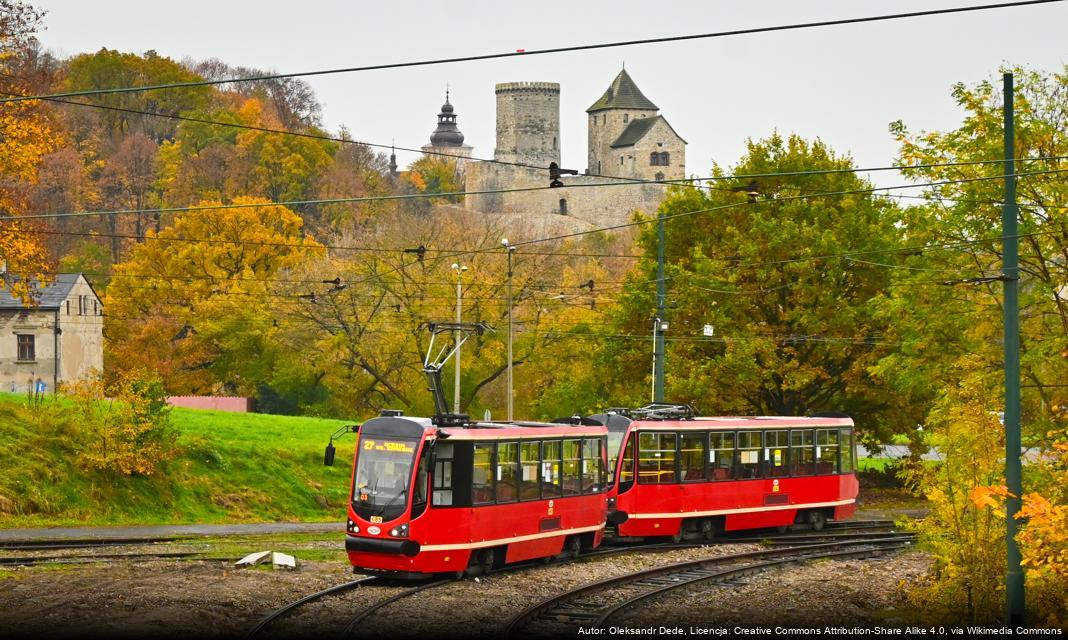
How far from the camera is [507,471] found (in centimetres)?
2420

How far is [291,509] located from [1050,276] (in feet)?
59.6

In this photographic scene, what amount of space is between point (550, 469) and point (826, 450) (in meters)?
11.0

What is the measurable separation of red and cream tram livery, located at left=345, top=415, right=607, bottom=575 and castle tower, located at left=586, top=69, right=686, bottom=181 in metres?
141

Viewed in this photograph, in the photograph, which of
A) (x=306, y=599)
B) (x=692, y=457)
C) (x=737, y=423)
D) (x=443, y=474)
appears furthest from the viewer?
(x=737, y=423)

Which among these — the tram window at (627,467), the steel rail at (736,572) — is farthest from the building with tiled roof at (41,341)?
the steel rail at (736,572)

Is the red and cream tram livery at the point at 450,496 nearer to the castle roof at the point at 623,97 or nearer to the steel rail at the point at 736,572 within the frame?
the steel rail at the point at 736,572

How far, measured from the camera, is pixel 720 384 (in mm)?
45594

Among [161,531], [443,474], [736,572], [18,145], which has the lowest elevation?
[161,531]

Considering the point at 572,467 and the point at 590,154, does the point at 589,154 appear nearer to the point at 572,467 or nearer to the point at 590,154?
the point at 590,154

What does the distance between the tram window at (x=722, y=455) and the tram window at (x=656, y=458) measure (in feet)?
3.94

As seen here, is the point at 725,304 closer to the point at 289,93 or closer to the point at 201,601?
the point at 201,601

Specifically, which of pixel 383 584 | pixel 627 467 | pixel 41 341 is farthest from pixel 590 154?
pixel 383 584

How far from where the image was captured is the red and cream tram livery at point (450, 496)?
A: 877 inches

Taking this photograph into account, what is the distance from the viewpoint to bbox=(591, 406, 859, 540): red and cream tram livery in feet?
96.6
